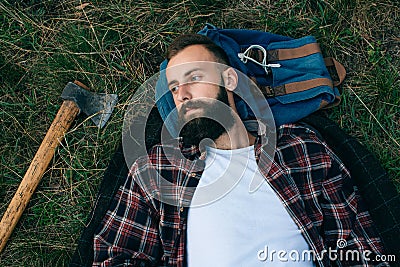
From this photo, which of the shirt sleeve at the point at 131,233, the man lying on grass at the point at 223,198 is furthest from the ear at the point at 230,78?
the shirt sleeve at the point at 131,233

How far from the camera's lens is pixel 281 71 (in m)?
3.44

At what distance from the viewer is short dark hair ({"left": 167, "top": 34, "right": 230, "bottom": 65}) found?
3.16 m

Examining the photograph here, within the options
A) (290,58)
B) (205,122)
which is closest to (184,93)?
(205,122)

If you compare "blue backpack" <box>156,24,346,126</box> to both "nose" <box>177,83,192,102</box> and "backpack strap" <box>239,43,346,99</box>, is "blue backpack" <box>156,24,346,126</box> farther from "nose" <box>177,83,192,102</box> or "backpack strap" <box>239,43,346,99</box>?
"nose" <box>177,83,192,102</box>

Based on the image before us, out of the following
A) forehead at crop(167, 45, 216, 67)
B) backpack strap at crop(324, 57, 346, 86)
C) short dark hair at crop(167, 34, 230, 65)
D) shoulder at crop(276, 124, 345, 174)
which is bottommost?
shoulder at crop(276, 124, 345, 174)

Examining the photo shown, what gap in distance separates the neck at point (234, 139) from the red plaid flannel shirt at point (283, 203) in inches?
5.7

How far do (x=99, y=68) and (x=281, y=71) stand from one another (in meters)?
1.48

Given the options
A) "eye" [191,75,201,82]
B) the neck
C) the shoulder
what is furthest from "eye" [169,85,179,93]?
the shoulder

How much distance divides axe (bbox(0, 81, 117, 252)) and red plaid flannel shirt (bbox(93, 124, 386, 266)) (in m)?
0.70

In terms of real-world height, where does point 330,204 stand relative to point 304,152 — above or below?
below
